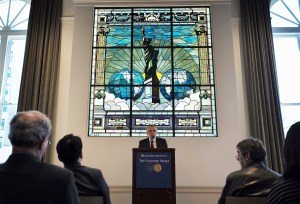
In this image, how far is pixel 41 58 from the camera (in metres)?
5.57

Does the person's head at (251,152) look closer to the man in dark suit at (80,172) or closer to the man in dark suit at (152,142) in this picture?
the man in dark suit at (80,172)

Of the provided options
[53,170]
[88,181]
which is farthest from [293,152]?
[88,181]

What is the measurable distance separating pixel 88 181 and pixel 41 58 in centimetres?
417

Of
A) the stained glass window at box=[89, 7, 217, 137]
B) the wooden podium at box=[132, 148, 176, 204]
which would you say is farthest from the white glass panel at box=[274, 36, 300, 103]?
the wooden podium at box=[132, 148, 176, 204]

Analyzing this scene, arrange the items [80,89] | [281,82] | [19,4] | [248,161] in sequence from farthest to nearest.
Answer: [19,4]
[281,82]
[80,89]
[248,161]

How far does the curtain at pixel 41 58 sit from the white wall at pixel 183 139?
6.5 inches

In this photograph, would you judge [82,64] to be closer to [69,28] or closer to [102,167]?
[69,28]

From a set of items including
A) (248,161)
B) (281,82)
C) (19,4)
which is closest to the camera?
(248,161)

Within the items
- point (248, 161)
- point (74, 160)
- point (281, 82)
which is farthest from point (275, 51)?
point (74, 160)

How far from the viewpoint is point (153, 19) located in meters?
5.87

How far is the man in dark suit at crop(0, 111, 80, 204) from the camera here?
118 centimetres

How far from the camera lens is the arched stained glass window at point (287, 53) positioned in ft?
18.6

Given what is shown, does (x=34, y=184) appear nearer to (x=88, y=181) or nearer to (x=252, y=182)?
(x=88, y=181)

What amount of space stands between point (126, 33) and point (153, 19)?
609 millimetres
